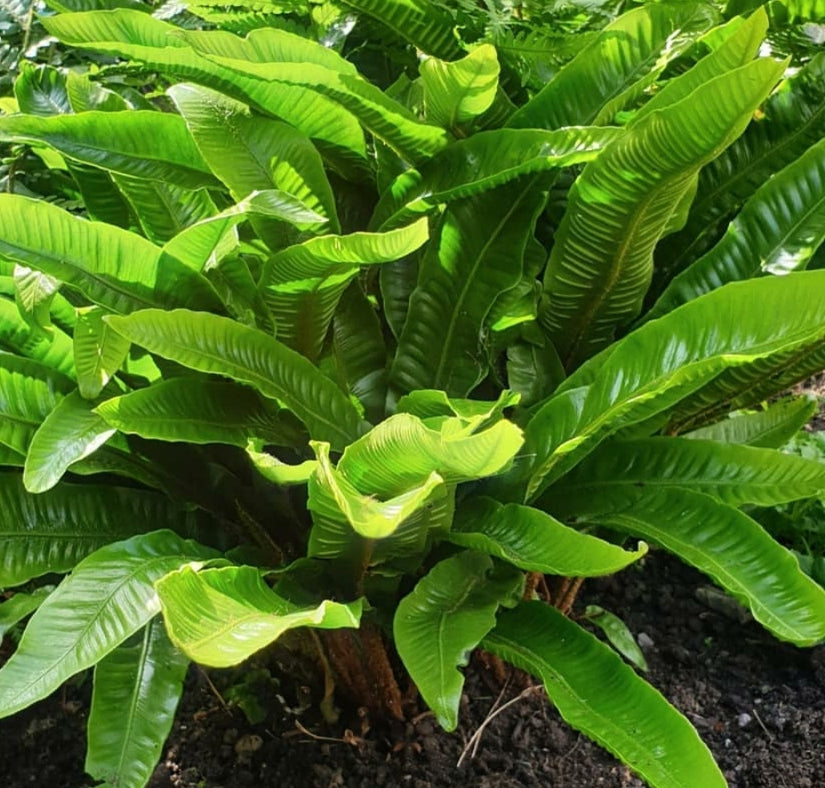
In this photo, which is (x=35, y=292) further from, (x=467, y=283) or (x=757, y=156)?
(x=757, y=156)

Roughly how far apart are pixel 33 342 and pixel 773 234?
83 centimetres

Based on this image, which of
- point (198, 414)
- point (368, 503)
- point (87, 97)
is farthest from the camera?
point (87, 97)

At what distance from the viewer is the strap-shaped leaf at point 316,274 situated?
77 cm

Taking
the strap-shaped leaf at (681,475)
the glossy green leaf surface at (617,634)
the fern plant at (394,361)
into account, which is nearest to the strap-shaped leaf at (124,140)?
the fern plant at (394,361)

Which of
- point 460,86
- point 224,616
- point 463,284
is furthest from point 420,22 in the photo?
point 224,616

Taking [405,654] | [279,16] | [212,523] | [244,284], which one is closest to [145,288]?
[244,284]

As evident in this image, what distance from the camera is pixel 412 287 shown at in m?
1.05

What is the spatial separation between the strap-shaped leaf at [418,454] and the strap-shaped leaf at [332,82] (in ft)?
1.27

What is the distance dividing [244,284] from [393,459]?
0.35 meters

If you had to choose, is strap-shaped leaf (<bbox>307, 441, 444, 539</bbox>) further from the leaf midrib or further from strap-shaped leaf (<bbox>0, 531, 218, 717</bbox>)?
the leaf midrib

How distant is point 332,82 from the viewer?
0.89 m

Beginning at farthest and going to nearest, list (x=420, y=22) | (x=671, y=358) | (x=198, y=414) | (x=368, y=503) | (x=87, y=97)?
(x=420, y=22)
(x=87, y=97)
(x=198, y=414)
(x=671, y=358)
(x=368, y=503)

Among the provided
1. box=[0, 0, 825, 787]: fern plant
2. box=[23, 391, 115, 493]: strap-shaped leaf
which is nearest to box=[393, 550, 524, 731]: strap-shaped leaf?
box=[0, 0, 825, 787]: fern plant

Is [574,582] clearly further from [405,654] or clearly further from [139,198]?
[139,198]
